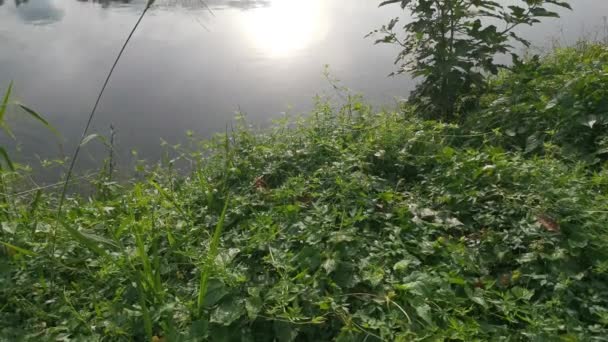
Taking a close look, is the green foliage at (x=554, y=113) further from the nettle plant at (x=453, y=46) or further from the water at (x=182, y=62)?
the water at (x=182, y=62)

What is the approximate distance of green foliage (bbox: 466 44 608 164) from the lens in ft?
6.41

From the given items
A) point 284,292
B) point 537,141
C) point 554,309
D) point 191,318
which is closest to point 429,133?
point 537,141

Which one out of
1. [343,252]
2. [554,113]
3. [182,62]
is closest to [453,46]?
[554,113]

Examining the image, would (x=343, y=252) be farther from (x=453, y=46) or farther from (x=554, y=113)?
(x=453, y=46)

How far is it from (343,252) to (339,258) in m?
0.03

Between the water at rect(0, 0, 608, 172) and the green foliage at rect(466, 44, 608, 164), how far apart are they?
1.32 m

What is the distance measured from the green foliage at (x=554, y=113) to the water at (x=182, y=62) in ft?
4.34

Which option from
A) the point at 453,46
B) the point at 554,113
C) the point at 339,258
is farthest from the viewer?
the point at 453,46

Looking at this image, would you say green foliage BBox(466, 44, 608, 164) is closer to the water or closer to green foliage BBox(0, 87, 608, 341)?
green foliage BBox(0, 87, 608, 341)

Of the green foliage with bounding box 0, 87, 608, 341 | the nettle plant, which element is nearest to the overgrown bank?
the green foliage with bounding box 0, 87, 608, 341

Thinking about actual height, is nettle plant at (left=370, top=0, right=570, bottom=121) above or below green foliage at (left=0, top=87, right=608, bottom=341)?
above

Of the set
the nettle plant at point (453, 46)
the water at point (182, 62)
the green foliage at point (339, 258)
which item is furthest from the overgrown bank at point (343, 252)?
the water at point (182, 62)

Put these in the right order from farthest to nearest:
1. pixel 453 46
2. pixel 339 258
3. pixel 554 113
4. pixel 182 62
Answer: pixel 182 62, pixel 453 46, pixel 554 113, pixel 339 258

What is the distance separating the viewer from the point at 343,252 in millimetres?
1465
